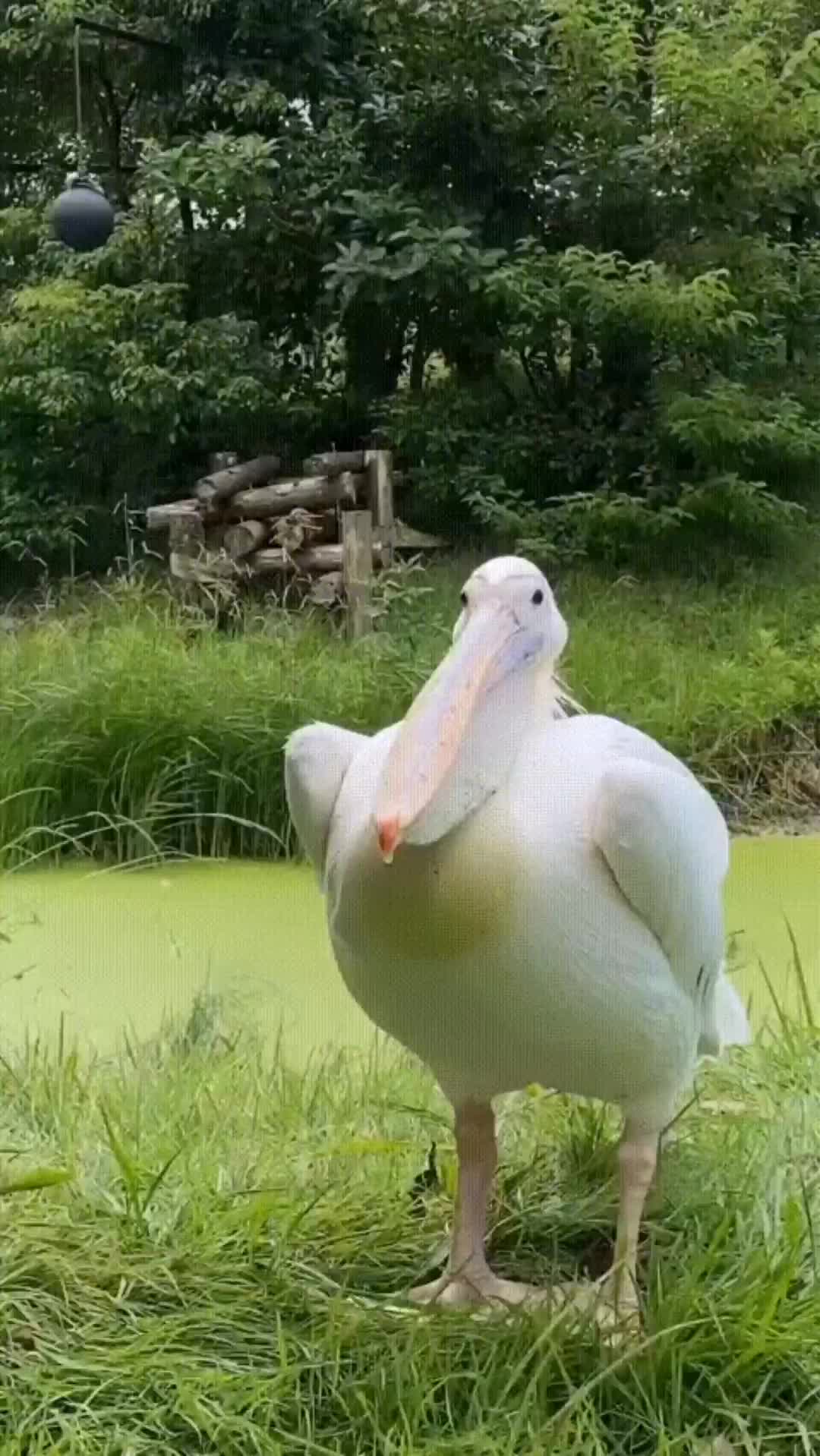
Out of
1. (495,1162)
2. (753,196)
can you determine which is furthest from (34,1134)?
(753,196)

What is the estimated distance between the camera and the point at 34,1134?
152 cm

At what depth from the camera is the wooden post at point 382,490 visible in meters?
3.46

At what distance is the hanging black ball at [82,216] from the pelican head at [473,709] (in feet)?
8.59

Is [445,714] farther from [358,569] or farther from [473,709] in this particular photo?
[358,569]

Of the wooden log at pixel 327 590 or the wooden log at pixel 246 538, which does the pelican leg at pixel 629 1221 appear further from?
the wooden log at pixel 246 538

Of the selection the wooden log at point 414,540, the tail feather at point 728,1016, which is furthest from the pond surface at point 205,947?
the wooden log at point 414,540

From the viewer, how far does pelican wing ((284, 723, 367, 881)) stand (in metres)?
1.12

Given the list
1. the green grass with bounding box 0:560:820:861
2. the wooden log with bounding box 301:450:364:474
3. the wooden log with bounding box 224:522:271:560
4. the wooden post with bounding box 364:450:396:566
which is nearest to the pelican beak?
the green grass with bounding box 0:560:820:861

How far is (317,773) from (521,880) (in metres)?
0.18

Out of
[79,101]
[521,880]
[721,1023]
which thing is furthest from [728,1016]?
[79,101]

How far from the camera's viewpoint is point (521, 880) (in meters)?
1.01

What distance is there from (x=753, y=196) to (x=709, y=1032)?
3.17 meters

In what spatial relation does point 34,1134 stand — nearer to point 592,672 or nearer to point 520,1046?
point 520,1046

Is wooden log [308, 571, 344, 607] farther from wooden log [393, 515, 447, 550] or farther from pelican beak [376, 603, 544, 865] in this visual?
pelican beak [376, 603, 544, 865]
